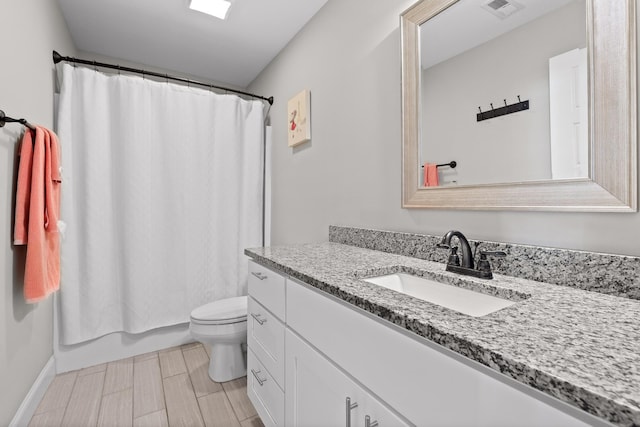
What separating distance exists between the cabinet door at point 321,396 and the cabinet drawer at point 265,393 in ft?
0.25

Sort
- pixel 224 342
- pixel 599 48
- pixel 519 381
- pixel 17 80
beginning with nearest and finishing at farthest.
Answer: pixel 519 381 → pixel 599 48 → pixel 17 80 → pixel 224 342

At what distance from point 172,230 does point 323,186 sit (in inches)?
46.6

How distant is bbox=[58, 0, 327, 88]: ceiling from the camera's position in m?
1.95

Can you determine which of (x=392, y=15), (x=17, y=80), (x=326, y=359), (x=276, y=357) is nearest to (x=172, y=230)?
(x=17, y=80)

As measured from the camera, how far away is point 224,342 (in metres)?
1.83

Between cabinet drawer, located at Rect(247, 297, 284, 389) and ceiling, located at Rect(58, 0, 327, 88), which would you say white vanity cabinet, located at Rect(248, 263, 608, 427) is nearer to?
cabinet drawer, located at Rect(247, 297, 284, 389)

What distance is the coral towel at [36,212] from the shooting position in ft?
4.50

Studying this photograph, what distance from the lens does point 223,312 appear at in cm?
Answer: 193

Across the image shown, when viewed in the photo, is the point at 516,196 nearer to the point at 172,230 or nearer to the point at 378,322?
the point at 378,322

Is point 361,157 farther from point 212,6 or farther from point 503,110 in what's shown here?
point 212,6

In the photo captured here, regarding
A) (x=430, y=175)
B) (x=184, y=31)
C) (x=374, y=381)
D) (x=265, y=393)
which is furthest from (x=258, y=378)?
(x=184, y=31)

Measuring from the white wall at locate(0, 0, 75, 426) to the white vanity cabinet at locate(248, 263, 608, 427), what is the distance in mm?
1094

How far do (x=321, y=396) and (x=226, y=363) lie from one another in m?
1.15

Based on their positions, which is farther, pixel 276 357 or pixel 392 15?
pixel 392 15
